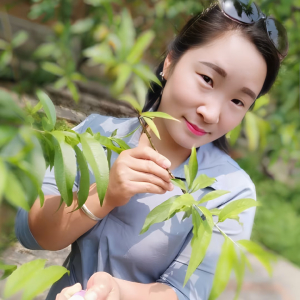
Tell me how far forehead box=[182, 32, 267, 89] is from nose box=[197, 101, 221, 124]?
0.05m

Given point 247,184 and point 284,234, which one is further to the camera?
point 284,234

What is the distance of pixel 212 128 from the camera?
0.52 m

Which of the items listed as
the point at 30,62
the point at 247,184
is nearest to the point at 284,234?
the point at 247,184

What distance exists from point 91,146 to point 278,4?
562 mm

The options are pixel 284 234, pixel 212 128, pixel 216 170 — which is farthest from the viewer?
pixel 284 234

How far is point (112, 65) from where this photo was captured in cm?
60

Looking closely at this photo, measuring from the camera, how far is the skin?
0.45 metres

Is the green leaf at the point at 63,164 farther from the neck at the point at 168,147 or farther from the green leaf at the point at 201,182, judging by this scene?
the neck at the point at 168,147

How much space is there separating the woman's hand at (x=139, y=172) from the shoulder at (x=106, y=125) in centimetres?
18

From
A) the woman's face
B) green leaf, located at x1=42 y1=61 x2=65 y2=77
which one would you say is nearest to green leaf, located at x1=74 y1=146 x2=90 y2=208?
the woman's face

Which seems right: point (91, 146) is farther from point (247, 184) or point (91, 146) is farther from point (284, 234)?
point (284, 234)

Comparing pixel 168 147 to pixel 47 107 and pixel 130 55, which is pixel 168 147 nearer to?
pixel 130 55

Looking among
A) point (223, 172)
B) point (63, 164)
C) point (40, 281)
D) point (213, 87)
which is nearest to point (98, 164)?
point (63, 164)

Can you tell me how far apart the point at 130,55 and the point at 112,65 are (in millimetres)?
73
